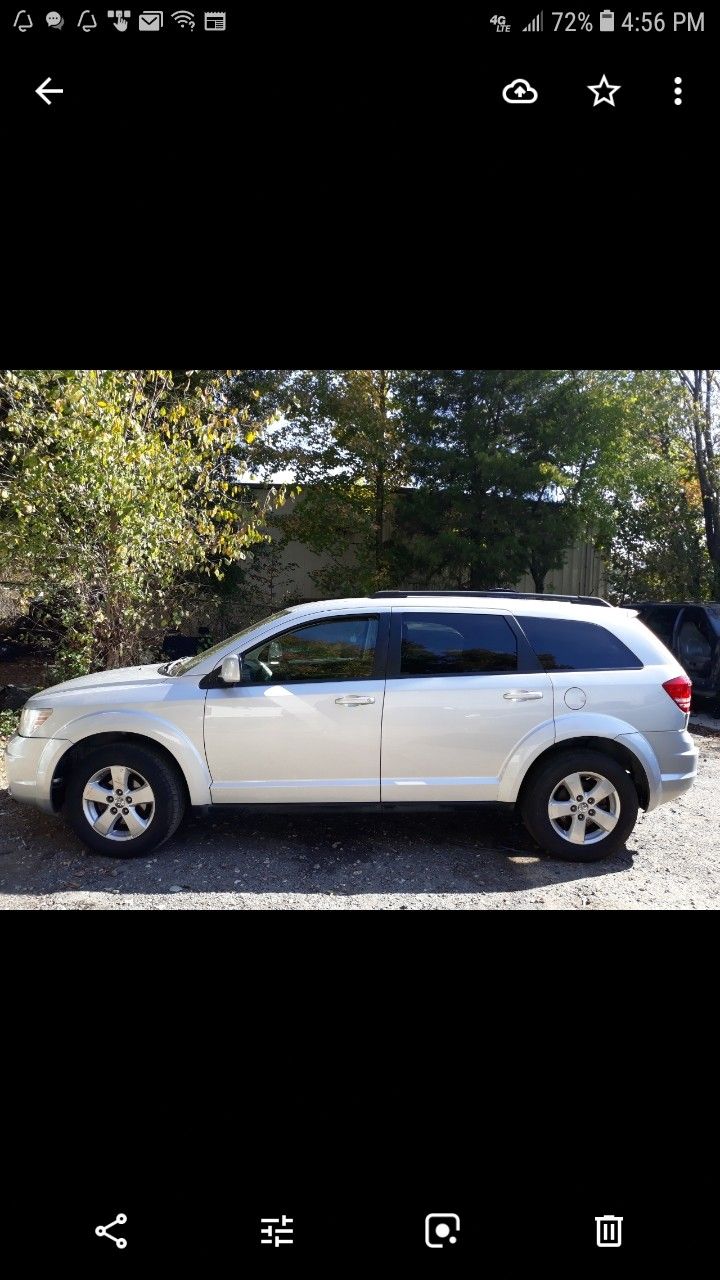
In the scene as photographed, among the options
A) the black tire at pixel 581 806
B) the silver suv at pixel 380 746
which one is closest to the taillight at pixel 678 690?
the silver suv at pixel 380 746

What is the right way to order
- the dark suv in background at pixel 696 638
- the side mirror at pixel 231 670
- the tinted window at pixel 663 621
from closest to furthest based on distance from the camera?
the side mirror at pixel 231 670 → the dark suv in background at pixel 696 638 → the tinted window at pixel 663 621

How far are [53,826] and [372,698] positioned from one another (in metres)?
2.52

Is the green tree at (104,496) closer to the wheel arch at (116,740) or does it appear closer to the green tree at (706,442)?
the wheel arch at (116,740)

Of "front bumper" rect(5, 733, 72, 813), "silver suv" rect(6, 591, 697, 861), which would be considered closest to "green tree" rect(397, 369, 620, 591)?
"silver suv" rect(6, 591, 697, 861)

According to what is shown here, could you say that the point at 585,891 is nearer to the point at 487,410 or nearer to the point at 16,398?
the point at 16,398

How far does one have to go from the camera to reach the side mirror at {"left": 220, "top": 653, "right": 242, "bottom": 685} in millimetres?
4262

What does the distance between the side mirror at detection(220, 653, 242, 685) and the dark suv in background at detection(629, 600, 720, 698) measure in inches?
270

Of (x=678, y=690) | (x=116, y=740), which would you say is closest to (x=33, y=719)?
(x=116, y=740)

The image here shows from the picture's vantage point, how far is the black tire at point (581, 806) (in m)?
4.27

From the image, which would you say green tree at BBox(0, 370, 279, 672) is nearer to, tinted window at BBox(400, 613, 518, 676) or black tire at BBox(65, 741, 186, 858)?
black tire at BBox(65, 741, 186, 858)

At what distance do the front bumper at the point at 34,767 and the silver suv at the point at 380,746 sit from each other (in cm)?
1

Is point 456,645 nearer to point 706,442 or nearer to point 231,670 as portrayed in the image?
point 231,670
